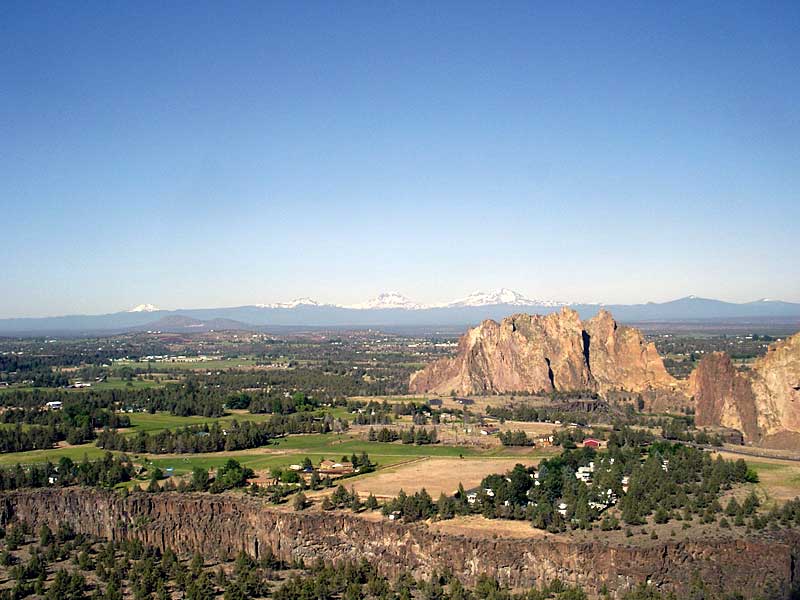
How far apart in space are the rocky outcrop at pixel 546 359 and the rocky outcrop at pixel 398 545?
8440 centimetres

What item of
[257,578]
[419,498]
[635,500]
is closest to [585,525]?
[635,500]

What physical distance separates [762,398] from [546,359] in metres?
55.6

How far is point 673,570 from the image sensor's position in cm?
4953

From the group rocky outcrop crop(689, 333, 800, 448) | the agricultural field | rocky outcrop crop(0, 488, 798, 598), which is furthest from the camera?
rocky outcrop crop(689, 333, 800, 448)

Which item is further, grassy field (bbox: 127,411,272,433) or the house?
grassy field (bbox: 127,411,272,433)

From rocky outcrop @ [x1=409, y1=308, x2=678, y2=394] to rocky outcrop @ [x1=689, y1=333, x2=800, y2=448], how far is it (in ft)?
107

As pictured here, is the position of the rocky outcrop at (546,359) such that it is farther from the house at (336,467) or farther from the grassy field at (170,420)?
the house at (336,467)

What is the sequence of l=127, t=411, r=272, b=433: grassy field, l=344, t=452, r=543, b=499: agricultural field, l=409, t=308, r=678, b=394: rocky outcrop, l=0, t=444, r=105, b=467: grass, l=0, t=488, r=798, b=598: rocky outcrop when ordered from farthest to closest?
l=409, t=308, r=678, b=394: rocky outcrop
l=127, t=411, r=272, b=433: grassy field
l=0, t=444, r=105, b=467: grass
l=344, t=452, r=543, b=499: agricultural field
l=0, t=488, r=798, b=598: rocky outcrop

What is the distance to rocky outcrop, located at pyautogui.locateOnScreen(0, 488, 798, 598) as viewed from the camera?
162 ft

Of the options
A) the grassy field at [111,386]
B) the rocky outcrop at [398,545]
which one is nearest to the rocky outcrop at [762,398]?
the rocky outcrop at [398,545]

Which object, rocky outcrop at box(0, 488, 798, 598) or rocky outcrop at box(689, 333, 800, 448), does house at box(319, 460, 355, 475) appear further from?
rocky outcrop at box(689, 333, 800, 448)

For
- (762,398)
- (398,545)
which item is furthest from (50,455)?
(762,398)

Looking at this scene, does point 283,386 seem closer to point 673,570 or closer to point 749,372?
point 749,372

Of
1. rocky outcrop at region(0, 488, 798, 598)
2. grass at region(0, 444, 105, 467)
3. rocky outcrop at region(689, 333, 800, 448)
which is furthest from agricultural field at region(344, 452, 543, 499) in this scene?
grass at region(0, 444, 105, 467)
